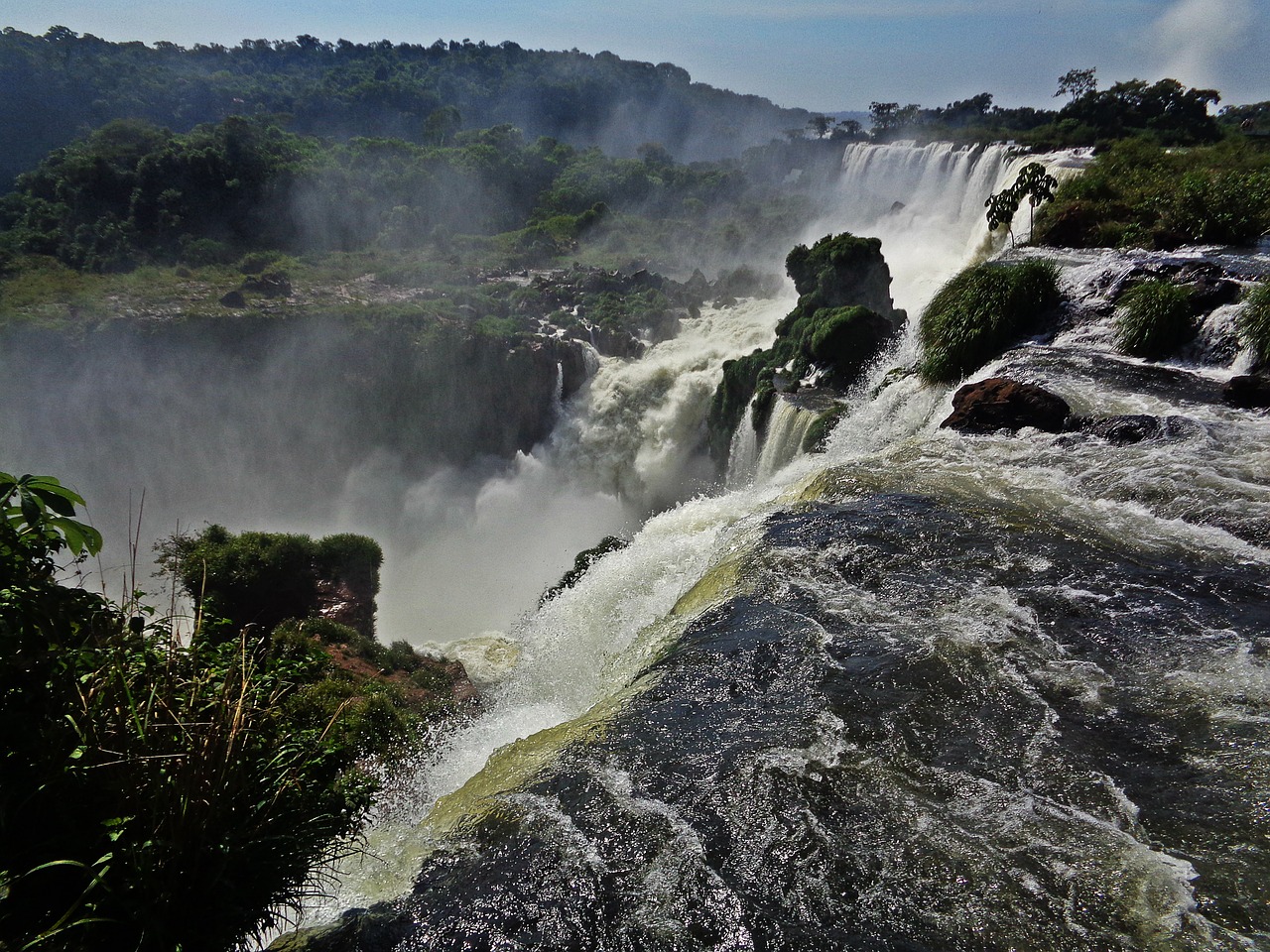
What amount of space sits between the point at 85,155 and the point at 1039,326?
56.0 meters

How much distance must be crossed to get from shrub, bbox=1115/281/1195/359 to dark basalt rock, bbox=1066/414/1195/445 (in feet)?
8.35

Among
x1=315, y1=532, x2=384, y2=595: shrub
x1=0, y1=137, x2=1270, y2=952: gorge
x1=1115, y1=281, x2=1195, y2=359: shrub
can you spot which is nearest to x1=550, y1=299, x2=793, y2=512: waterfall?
x1=315, y1=532, x2=384, y2=595: shrub

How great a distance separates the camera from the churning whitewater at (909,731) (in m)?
4.25

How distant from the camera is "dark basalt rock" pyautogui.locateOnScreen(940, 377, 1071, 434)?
10141 mm

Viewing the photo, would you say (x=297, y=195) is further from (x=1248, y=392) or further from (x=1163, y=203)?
(x=1248, y=392)

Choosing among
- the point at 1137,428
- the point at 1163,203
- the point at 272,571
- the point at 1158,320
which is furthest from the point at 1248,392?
the point at 272,571

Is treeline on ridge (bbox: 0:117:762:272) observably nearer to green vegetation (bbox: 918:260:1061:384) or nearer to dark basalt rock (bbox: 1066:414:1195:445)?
green vegetation (bbox: 918:260:1061:384)

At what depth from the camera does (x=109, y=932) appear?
118 inches

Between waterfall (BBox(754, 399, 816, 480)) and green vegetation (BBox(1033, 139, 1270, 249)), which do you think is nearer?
green vegetation (BBox(1033, 139, 1270, 249))

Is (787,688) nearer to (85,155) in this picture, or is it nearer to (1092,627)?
(1092,627)

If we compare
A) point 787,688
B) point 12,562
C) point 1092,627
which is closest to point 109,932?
point 12,562

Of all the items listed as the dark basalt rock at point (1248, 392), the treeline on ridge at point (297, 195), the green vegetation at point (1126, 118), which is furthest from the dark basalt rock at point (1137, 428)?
the treeline on ridge at point (297, 195)

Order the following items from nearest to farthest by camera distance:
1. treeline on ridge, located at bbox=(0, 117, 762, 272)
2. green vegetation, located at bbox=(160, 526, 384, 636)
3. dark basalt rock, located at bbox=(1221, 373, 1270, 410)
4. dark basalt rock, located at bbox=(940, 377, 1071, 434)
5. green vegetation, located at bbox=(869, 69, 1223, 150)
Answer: dark basalt rock, located at bbox=(1221, 373, 1270, 410), dark basalt rock, located at bbox=(940, 377, 1071, 434), green vegetation, located at bbox=(160, 526, 384, 636), green vegetation, located at bbox=(869, 69, 1223, 150), treeline on ridge, located at bbox=(0, 117, 762, 272)

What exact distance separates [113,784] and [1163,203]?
1997 cm
